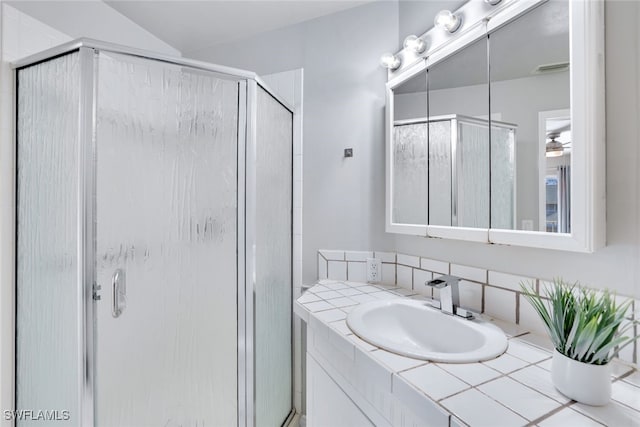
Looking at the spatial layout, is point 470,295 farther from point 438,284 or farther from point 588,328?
point 588,328

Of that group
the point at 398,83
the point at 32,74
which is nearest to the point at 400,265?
the point at 398,83

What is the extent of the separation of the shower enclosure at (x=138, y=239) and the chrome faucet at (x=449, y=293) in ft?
2.55

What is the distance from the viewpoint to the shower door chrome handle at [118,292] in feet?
3.42

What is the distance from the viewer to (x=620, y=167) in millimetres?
673

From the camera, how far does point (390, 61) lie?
1379 millimetres

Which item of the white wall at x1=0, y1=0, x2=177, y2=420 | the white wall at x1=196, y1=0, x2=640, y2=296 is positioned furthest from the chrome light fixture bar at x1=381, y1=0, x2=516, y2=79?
the white wall at x1=0, y1=0, x2=177, y2=420

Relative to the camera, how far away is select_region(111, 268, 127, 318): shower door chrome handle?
104cm

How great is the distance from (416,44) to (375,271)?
1089mm

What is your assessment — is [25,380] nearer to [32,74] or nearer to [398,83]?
[32,74]

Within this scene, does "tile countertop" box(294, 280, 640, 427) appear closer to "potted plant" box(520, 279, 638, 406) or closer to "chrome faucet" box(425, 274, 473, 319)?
"potted plant" box(520, 279, 638, 406)

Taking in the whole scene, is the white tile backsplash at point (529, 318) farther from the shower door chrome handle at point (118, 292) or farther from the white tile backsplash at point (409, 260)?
the shower door chrome handle at point (118, 292)

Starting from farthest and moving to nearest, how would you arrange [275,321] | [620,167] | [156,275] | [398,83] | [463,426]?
[275,321] → [398,83] → [156,275] → [620,167] → [463,426]

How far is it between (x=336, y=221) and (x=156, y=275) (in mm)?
901

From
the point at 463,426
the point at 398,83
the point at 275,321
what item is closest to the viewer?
the point at 463,426
